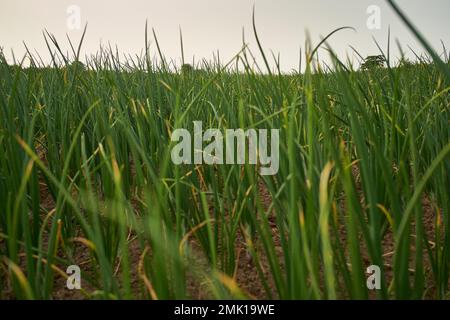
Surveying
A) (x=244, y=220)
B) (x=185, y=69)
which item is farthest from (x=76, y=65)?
(x=185, y=69)

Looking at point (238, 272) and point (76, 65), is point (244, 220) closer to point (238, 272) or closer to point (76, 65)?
point (238, 272)

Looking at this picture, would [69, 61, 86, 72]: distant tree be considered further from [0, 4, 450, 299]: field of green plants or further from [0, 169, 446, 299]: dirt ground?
[0, 169, 446, 299]: dirt ground

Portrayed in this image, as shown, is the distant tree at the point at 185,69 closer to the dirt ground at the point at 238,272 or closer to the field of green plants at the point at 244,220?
the field of green plants at the point at 244,220

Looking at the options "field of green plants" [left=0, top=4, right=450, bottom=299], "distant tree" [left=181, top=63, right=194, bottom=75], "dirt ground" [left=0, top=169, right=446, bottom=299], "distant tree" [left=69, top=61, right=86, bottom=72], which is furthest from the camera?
"distant tree" [left=181, top=63, right=194, bottom=75]

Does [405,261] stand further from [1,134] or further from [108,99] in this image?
[108,99]

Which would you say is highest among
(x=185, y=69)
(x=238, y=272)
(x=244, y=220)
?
(x=185, y=69)

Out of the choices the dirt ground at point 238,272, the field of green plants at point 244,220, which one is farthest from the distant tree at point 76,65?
the dirt ground at point 238,272

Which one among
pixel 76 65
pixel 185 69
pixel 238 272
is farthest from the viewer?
pixel 185 69

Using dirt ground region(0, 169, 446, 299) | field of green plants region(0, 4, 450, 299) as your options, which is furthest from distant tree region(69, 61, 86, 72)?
dirt ground region(0, 169, 446, 299)

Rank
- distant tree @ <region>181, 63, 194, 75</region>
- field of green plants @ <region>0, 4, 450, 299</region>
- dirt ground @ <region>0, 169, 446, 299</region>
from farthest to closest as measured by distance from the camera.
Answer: distant tree @ <region>181, 63, 194, 75</region>
dirt ground @ <region>0, 169, 446, 299</region>
field of green plants @ <region>0, 4, 450, 299</region>

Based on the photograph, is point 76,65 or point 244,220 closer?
point 244,220

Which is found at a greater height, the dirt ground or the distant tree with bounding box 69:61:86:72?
the distant tree with bounding box 69:61:86:72

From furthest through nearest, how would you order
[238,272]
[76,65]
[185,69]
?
[185,69] → [76,65] → [238,272]

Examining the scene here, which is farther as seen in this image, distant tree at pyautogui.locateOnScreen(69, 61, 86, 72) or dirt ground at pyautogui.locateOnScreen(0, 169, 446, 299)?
distant tree at pyautogui.locateOnScreen(69, 61, 86, 72)
